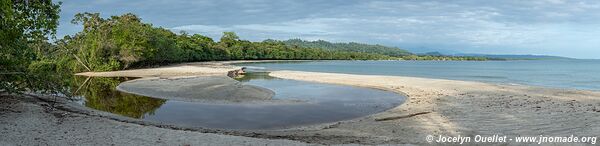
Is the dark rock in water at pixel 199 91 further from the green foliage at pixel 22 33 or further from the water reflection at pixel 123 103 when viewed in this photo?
the green foliage at pixel 22 33

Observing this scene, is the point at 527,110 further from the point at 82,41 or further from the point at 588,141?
the point at 82,41

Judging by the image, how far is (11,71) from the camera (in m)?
18.6

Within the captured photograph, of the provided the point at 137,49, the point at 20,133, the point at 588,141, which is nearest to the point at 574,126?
the point at 588,141

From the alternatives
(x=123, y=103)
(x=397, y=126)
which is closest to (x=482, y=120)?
(x=397, y=126)

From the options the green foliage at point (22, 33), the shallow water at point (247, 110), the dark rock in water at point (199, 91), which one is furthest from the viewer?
the dark rock in water at point (199, 91)

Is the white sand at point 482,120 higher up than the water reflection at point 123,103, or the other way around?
the white sand at point 482,120

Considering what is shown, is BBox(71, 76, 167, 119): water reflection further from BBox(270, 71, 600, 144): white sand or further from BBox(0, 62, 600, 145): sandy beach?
BBox(270, 71, 600, 144): white sand

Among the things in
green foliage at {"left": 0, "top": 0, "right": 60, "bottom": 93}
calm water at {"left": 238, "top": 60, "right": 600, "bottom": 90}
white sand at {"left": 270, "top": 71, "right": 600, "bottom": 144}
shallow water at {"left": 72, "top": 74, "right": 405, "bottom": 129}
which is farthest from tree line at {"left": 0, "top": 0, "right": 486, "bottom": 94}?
calm water at {"left": 238, "top": 60, "right": 600, "bottom": 90}

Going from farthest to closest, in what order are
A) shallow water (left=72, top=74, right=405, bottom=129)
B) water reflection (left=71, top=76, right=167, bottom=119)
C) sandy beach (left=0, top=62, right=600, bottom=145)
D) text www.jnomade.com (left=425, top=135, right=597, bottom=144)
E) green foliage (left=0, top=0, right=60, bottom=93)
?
water reflection (left=71, top=76, right=167, bottom=119) < shallow water (left=72, top=74, right=405, bottom=129) < green foliage (left=0, top=0, right=60, bottom=93) < sandy beach (left=0, top=62, right=600, bottom=145) < text www.jnomade.com (left=425, top=135, right=597, bottom=144)

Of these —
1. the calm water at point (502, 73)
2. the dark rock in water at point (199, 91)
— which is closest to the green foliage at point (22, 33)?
the dark rock in water at point (199, 91)

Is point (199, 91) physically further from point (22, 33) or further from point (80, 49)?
point (80, 49)

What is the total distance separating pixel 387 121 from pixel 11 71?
15.9 metres

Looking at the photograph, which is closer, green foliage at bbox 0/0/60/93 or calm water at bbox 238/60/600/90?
green foliage at bbox 0/0/60/93

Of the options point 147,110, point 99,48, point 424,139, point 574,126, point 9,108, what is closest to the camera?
point 424,139
